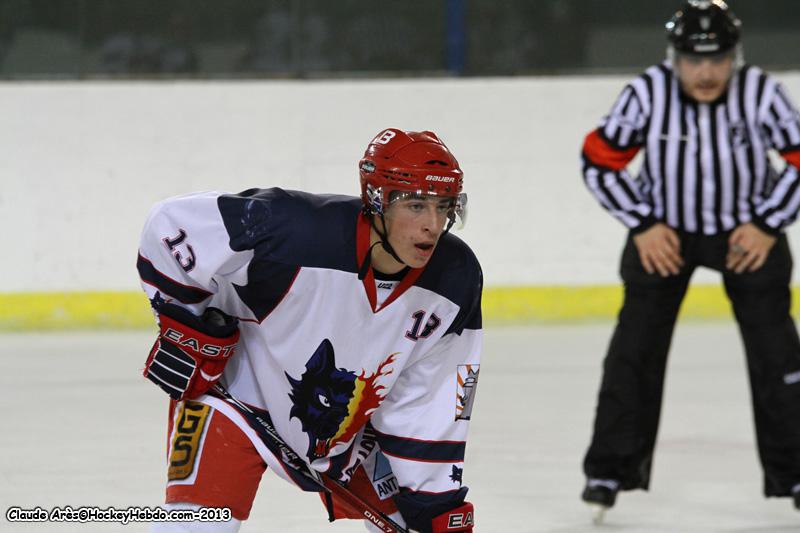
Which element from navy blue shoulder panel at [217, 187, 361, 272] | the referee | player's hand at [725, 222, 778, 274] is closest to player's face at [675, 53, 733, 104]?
the referee

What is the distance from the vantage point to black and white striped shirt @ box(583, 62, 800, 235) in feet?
10.4

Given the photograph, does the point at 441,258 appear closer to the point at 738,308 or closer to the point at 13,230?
the point at 738,308

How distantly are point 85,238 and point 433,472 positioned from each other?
11.7ft

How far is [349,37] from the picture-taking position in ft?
18.7

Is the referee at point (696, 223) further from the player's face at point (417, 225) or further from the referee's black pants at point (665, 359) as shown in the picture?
the player's face at point (417, 225)

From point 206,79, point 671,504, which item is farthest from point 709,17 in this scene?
point 206,79

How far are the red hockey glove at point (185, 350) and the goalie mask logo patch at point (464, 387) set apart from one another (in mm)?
365

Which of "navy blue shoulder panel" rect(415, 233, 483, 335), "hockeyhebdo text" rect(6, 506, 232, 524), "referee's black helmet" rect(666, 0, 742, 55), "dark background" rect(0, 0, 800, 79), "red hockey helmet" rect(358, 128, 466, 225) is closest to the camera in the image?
"red hockey helmet" rect(358, 128, 466, 225)

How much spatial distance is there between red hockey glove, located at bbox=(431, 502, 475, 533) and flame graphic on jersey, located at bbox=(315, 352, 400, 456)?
200 mm

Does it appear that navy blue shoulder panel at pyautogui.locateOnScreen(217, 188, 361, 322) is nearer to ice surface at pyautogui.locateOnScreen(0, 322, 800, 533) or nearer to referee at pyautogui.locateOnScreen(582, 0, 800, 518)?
ice surface at pyautogui.locateOnScreen(0, 322, 800, 533)

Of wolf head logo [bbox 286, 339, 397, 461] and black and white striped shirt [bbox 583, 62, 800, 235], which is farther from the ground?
black and white striped shirt [bbox 583, 62, 800, 235]

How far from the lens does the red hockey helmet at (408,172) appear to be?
2029mm

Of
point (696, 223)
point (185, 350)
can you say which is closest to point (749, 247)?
point (696, 223)

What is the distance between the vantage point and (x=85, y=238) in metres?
5.46
